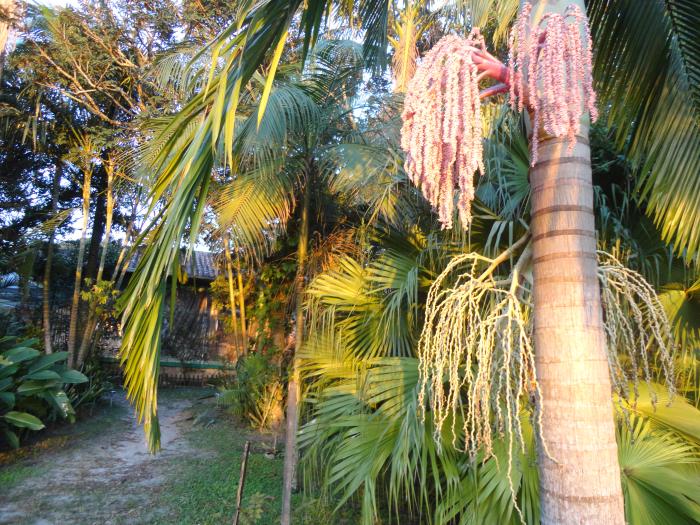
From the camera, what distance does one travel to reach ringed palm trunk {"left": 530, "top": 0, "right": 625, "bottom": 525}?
1.24 m

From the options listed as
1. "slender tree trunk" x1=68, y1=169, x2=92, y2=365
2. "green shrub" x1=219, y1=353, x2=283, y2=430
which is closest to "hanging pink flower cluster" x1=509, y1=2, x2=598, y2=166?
"green shrub" x1=219, y1=353, x2=283, y2=430

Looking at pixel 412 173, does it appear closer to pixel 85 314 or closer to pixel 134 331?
pixel 134 331

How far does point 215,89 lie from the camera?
163cm

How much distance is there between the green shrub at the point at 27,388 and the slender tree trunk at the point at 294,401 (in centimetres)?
368

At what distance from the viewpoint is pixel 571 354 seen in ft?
4.24

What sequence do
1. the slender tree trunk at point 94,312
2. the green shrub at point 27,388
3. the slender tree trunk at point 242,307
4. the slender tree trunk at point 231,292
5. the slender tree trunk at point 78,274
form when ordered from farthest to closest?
the slender tree trunk at point 94,312, the slender tree trunk at point 78,274, the slender tree trunk at point 242,307, the slender tree trunk at point 231,292, the green shrub at point 27,388

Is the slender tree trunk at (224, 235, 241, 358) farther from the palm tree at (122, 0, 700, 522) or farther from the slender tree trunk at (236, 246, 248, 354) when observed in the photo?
the palm tree at (122, 0, 700, 522)

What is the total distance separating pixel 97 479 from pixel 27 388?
171 cm

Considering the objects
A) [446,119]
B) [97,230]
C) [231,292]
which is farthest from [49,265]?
[446,119]

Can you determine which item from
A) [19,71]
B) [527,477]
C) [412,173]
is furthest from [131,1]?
[527,477]

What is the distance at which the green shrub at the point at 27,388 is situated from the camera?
5965 mm

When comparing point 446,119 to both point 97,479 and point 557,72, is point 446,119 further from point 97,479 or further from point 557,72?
point 97,479

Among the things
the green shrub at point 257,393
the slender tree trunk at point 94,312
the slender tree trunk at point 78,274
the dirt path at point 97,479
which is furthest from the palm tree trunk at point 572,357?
the slender tree trunk at point 78,274

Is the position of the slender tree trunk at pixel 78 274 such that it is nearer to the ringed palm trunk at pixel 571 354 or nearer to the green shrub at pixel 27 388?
the green shrub at pixel 27 388
